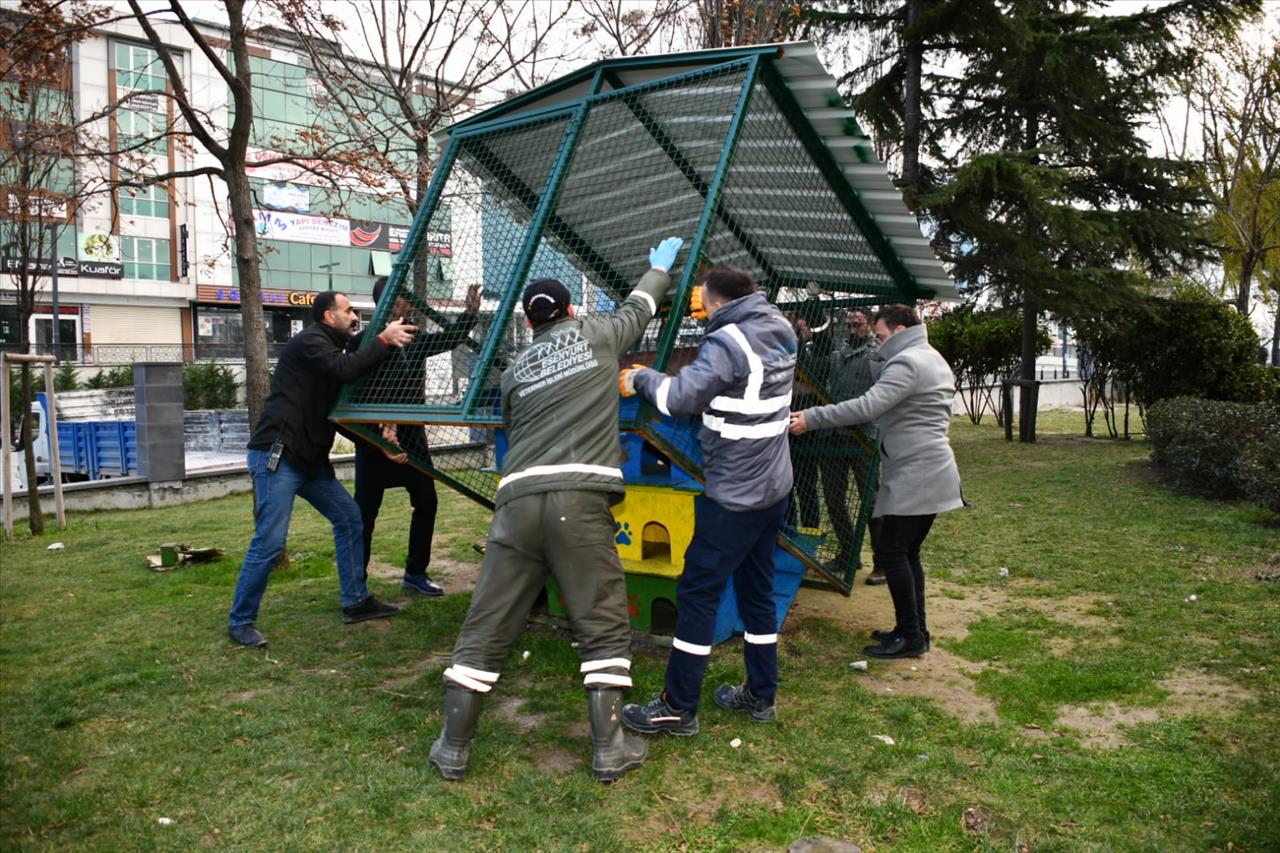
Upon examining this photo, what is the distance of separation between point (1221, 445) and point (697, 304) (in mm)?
7610

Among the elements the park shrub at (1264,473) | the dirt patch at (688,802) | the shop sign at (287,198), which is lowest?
the dirt patch at (688,802)

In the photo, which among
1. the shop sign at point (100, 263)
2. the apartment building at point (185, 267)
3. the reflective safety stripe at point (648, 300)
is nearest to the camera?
the reflective safety stripe at point (648, 300)

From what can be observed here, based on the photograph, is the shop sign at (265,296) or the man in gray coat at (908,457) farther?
the shop sign at (265,296)

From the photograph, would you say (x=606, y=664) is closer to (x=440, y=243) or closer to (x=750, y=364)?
(x=750, y=364)

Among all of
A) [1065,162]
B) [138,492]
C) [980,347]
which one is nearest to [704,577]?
[138,492]

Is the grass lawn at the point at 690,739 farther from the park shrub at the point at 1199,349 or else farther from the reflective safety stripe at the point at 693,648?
the park shrub at the point at 1199,349

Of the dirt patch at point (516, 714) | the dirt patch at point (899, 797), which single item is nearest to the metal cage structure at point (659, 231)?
the dirt patch at point (516, 714)

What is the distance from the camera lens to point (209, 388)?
2380 centimetres

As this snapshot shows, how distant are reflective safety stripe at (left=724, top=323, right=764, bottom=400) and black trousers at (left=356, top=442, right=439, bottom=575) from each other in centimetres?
279

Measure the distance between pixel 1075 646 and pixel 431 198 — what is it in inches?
167

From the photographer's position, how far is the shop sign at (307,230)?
4609 cm

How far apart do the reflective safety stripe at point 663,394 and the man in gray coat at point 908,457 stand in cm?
123

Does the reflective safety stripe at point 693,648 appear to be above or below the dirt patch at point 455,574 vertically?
above

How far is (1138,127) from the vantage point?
15.0m
